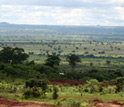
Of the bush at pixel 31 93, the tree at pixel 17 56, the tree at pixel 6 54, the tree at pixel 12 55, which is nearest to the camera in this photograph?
the bush at pixel 31 93

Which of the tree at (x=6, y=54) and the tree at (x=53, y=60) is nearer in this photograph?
the tree at (x=53, y=60)

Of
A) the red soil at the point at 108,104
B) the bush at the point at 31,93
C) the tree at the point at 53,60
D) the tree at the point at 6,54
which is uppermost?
the tree at the point at 6,54

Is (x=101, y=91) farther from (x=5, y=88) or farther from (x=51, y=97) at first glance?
(x=5, y=88)

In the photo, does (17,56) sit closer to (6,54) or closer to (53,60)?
(6,54)

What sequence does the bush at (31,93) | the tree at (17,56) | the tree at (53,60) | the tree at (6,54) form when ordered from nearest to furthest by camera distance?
1. the bush at (31,93)
2. the tree at (53,60)
3. the tree at (6,54)
4. the tree at (17,56)

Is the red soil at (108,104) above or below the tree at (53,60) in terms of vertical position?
below

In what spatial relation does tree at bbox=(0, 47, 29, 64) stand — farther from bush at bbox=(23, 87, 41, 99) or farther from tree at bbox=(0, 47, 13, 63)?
bush at bbox=(23, 87, 41, 99)

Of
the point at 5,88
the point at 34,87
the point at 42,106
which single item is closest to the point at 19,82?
the point at 5,88

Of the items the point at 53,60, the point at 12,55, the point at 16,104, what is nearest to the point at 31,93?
the point at 16,104

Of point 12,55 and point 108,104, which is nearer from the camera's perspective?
point 108,104

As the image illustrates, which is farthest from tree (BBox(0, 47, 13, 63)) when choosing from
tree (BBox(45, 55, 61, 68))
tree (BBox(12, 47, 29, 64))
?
tree (BBox(45, 55, 61, 68))

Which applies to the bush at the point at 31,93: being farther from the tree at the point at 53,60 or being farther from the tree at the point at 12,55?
the tree at the point at 12,55

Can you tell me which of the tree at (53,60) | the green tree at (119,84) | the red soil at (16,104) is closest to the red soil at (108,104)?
the red soil at (16,104)

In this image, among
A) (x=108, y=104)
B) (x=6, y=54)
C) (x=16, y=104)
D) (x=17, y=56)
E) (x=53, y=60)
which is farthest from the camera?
(x=17, y=56)
